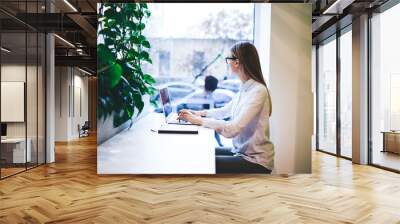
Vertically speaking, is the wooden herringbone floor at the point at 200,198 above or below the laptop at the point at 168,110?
below

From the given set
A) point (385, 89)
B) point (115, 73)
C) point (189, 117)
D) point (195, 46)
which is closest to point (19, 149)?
point (115, 73)

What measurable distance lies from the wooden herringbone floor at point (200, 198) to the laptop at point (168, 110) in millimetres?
943

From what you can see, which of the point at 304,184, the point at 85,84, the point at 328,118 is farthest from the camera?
the point at 85,84

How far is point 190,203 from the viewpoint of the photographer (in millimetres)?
4414

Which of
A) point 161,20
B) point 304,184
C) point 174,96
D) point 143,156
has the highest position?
point 161,20

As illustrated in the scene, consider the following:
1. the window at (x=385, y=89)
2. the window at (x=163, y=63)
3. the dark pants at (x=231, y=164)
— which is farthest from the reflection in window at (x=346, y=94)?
the window at (x=163, y=63)

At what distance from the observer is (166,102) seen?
6.03m

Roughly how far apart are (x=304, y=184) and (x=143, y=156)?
8.42 ft

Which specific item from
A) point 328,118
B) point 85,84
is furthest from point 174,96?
point 85,84

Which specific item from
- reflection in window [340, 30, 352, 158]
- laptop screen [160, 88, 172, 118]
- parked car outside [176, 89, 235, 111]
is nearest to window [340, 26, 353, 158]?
reflection in window [340, 30, 352, 158]

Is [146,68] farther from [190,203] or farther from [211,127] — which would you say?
[190,203]

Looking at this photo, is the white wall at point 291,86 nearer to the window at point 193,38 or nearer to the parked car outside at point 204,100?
the window at point 193,38

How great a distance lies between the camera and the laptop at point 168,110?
5973 millimetres

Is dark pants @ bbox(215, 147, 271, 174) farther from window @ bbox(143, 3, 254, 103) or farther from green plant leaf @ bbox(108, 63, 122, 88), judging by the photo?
green plant leaf @ bbox(108, 63, 122, 88)
